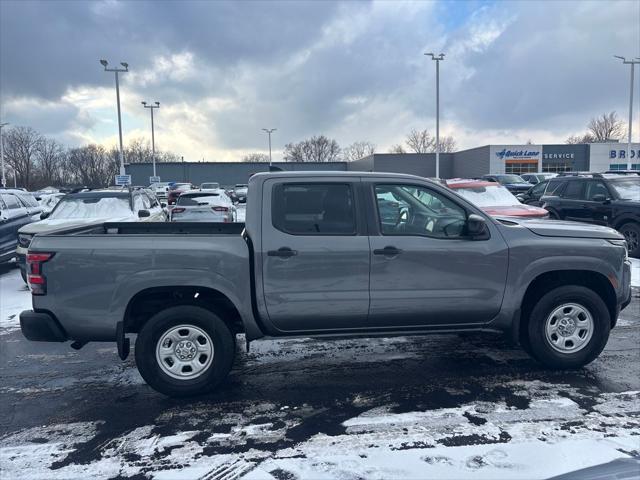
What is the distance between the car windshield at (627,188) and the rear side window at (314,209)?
32.3 feet

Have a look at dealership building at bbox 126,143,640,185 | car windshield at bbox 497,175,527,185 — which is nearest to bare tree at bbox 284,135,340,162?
dealership building at bbox 126,143,640,185

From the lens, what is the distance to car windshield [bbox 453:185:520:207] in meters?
12.0

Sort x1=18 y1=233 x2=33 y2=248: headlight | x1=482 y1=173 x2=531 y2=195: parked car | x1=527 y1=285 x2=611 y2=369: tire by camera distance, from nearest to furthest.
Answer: x1=527 y1=285 x2=611 y2=369: tire
x1=18 y1=233 x2=33 y2=248: headlight
x1=482 y1=173 x2=531 y2=195: parked car

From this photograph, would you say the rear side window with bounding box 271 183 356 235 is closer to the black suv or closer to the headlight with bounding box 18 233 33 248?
the headlight with bounding box 18 233 33 248

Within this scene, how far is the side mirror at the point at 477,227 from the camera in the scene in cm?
453

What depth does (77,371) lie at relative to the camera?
523cm

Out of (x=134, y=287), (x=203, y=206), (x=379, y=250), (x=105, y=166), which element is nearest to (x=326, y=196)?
(x=379, y=250)

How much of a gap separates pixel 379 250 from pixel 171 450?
7.50 feet

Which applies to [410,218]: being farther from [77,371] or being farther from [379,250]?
[77,371]

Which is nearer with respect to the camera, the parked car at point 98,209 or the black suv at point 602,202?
the parked car at point 98,209

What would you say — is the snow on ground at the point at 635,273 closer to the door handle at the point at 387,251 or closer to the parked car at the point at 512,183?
the door handle at the point at 387,251

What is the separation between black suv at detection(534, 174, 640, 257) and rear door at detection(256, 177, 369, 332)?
9.43m

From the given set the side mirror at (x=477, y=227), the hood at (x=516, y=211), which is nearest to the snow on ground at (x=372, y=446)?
the side mirror at (x=477, y=227)

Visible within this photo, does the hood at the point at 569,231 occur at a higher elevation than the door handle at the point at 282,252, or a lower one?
higher
